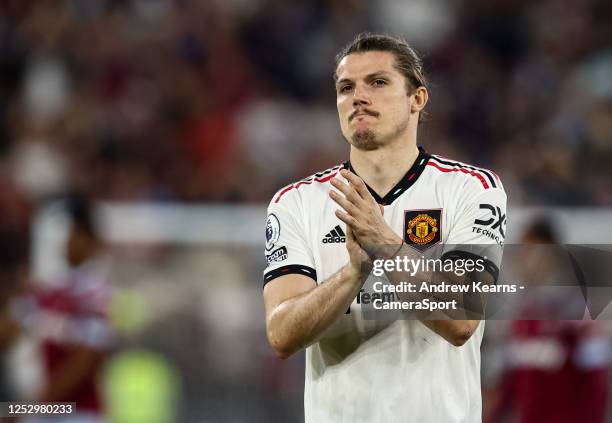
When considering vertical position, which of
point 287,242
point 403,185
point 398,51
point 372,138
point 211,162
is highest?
point 211,162

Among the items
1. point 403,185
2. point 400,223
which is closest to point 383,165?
point 403,185

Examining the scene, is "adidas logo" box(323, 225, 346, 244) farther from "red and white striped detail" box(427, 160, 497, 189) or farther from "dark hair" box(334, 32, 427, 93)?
"dark hair" box(334, 32, 427, 93)

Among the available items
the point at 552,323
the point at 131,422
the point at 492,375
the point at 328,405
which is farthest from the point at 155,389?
the point at 328,405

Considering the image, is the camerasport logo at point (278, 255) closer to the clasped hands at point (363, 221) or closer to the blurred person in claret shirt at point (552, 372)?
the clasped hands at point (363, 221)

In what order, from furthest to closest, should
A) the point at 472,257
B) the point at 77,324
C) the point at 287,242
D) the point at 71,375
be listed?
1. the point at 77,324
2. the point at 71,375
3. the point at 287,242
4. the point at 472,257

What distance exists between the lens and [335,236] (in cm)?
310

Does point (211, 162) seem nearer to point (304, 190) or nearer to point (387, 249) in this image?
point (304, 190)

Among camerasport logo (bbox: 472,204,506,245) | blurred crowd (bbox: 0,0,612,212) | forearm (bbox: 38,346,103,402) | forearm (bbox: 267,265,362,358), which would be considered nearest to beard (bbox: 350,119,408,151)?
camerasport logo (bbox: 472,204,506,245)

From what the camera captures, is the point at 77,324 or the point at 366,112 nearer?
the point at 366,112

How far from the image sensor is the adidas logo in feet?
10.1

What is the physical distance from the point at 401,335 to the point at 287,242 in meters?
0.45

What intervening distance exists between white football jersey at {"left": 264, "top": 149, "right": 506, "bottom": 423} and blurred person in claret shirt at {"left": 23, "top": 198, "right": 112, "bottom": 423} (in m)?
2.77

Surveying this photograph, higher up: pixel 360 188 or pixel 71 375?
pixel 360 188

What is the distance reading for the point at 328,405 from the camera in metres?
3.01
